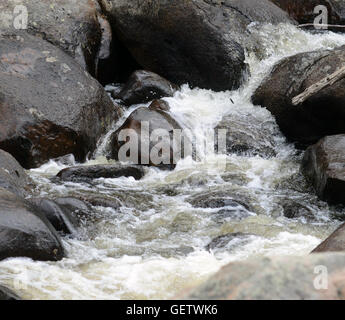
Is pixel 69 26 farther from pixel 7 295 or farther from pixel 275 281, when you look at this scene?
pixel 275 281

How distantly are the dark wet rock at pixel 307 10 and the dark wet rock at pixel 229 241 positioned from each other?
698 cm

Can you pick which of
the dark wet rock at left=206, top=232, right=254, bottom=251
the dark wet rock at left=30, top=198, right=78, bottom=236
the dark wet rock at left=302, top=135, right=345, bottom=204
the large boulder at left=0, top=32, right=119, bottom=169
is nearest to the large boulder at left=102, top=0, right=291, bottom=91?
the large boulder at left=0, top=32, right=119, bottom=169

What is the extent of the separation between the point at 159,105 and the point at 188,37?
1431 mm

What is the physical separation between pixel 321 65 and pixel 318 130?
862 mm

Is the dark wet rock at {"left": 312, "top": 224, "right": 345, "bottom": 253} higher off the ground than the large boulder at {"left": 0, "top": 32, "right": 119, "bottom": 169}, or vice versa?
the large boulder at {"left": 0, "top": 32, "right": 119, "bottom": 169}

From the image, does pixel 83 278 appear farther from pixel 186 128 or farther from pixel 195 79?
pixel 195 79

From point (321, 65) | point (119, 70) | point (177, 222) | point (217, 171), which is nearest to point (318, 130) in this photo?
point (321, 65)

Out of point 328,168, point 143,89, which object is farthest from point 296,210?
point 143,89

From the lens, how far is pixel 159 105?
325 inches

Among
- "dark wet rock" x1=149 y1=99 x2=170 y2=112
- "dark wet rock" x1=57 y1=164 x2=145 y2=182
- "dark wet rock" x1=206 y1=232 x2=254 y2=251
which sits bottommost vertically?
"dark wet rock" x1=206 y1=232 x2=254 y2=251

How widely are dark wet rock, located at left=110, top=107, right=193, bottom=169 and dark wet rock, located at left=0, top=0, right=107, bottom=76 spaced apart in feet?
5.43

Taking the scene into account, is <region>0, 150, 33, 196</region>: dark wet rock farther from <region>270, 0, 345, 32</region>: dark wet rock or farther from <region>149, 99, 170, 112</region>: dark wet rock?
<region>270, 0, 345, 32</region>: dark wet rock

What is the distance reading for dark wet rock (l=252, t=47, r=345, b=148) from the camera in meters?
7.34

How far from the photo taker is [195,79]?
9.20 metres
